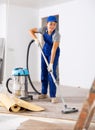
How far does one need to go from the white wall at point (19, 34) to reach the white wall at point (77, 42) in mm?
819

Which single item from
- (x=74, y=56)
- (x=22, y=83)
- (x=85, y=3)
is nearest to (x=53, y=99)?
(x=22, y=83)

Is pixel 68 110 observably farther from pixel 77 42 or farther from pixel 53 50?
pixel 77 42

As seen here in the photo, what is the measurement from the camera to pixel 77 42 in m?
6.06

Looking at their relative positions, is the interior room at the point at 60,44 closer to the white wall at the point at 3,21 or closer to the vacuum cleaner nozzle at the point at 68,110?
the white wall at the point at 3,21

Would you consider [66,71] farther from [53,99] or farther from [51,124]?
[51,124]

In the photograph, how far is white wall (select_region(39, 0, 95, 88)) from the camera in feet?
18.9

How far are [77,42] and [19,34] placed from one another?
176 cm

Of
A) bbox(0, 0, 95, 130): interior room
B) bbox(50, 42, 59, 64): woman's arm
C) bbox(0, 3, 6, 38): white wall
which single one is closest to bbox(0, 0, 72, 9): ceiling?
bbox(0, 0, 95, 130): interior room

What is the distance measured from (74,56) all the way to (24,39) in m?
1.66

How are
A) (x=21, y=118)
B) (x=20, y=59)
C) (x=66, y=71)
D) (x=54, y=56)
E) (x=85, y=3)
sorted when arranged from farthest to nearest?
(x=20, y=59) → (x=66, y=71) → (x=85, y=3) → (x=54, y=56) → (x=21, y=118)

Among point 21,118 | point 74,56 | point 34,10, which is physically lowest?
point 21,118

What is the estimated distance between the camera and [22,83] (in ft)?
13.4

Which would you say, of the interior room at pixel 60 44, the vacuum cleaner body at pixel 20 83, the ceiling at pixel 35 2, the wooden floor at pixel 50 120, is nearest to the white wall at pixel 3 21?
the interior room at pixel 60 44

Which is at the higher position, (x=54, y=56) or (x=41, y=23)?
(x=41, y=23)
